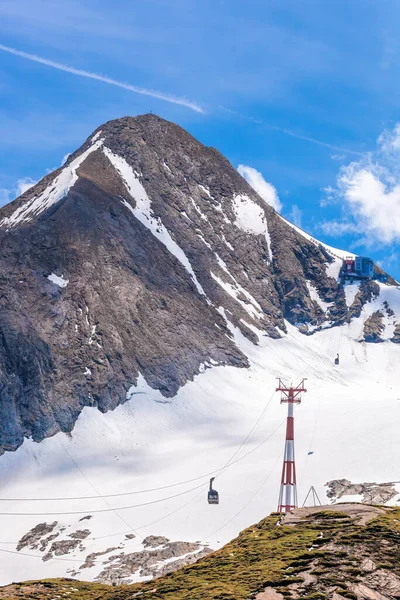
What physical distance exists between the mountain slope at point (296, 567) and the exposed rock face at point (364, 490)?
246 feet

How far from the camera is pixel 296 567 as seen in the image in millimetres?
42031

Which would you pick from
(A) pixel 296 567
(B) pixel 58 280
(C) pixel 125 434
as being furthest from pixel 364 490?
(A) pixel 296 567

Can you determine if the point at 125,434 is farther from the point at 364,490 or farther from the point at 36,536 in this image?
the point at 364,490

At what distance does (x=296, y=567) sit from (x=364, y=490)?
3662 inches

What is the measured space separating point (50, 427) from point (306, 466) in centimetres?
5177

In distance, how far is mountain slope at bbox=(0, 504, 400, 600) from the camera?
39.2m

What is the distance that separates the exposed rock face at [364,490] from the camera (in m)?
126

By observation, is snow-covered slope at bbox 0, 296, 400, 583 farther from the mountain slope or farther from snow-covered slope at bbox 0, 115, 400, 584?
the mountain slope

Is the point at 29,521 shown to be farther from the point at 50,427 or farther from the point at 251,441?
the point at 251,441

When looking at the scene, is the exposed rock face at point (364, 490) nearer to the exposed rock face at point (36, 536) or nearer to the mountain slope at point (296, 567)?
the exposed rock face at point (36, 536)

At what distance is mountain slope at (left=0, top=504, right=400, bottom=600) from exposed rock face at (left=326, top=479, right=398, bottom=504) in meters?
74.9

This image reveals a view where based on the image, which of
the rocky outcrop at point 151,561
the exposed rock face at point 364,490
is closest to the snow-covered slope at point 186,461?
the exposed rock face at point 364,490

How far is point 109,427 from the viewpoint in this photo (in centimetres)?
16775

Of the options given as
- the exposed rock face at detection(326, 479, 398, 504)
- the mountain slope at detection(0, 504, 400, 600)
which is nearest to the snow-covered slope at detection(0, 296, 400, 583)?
the exposed rock face at detection(326, 479, 398, 504)
